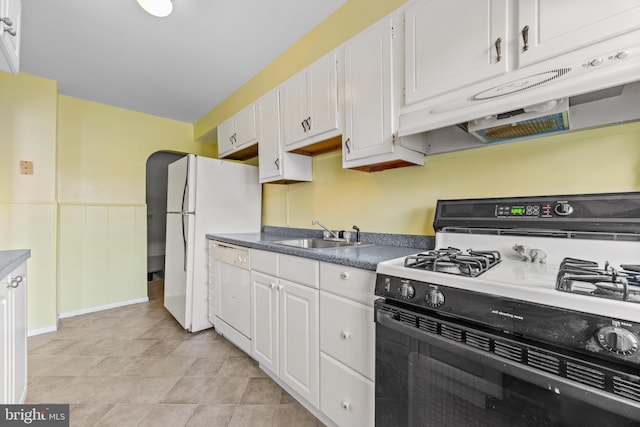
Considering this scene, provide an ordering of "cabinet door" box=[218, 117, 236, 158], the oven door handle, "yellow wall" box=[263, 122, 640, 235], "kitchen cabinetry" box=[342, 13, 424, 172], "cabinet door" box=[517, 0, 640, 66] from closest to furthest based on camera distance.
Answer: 1. the oven door handle
2. "cabinet door" box=[517, 0, 640, 66]
3. "yellow wall" box=[263, 122, 640, 235]
4. "kitchen cabinetry" box=[342, 13, 424, 172]
5. "cabinet door" box=[218, 117, 236, 158]

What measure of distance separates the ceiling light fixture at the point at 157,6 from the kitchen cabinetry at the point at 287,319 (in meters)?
1.75

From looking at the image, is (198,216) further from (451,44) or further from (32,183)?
(451,44)

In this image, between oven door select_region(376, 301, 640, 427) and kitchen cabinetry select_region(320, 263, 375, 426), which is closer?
Result: oven door select_region(376, 301, 640, 427)

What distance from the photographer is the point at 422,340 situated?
916mm

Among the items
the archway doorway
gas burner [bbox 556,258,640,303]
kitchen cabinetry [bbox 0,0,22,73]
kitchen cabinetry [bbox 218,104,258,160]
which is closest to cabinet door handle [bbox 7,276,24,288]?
kitchen cabinetry [bbox 0,0,22,73]

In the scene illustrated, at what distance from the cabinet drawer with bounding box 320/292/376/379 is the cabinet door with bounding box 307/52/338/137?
1.13 m

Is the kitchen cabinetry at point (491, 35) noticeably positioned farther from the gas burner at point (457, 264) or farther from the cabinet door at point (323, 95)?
the gas burner at point (457, 264)

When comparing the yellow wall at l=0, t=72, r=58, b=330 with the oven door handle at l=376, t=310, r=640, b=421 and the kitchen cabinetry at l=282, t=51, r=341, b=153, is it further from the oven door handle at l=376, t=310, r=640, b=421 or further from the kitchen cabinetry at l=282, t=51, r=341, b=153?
the oven door handle at l=376, t=310, r=640, b=421

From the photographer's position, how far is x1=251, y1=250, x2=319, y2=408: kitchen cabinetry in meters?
1.47

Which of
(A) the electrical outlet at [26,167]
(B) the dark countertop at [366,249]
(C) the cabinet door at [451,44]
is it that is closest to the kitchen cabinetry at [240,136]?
(B) the dark countertop at [366,249]

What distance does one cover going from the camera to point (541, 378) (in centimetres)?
68

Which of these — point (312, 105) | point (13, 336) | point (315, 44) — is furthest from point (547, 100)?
point (13, 336)

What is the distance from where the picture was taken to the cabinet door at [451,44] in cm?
109

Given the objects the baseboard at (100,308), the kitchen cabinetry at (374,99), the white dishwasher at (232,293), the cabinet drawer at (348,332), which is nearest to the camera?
the cabinet drawer at (348,332)
